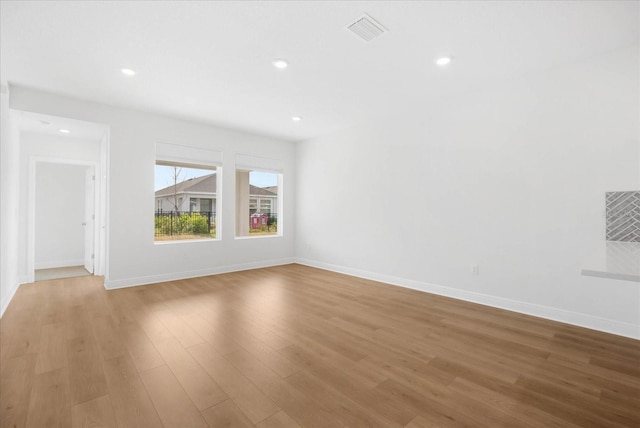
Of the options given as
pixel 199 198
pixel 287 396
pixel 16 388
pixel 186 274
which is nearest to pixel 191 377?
pixel 287 396

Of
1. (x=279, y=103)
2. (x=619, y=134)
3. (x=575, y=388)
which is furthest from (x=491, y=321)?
(x=279, y=103)

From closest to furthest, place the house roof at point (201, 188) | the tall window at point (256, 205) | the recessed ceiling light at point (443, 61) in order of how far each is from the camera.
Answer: the recessed ceiling light at point (443, 61) → the house roof at point (201, 188) → the tall window at point (256, 205)

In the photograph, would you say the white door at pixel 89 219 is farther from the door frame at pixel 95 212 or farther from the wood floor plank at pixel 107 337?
the wood floor plank at pixel 107 337

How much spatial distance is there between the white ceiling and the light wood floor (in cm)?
282

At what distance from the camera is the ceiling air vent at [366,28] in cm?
239

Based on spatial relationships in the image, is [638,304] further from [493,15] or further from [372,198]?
[372,198]

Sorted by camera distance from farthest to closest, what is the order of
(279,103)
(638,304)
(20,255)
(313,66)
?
(20,255)
(279,103)
(313,66)
(638,304)

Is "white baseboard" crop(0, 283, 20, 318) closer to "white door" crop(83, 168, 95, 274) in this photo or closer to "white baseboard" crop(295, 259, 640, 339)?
"white door" crop(83, 168, 95, 274)

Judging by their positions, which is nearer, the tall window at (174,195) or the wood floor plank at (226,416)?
the wood floor plank at (226,416)

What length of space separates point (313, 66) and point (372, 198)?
101 inches

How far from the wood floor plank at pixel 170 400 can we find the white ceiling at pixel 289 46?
2.83 metres

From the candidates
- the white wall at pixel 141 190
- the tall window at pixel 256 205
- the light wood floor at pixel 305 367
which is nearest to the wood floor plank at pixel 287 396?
the light wood floor at pixel 305 367

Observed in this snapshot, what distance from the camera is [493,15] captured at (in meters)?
2.34

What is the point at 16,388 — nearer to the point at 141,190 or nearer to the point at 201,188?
the point at 141,190
